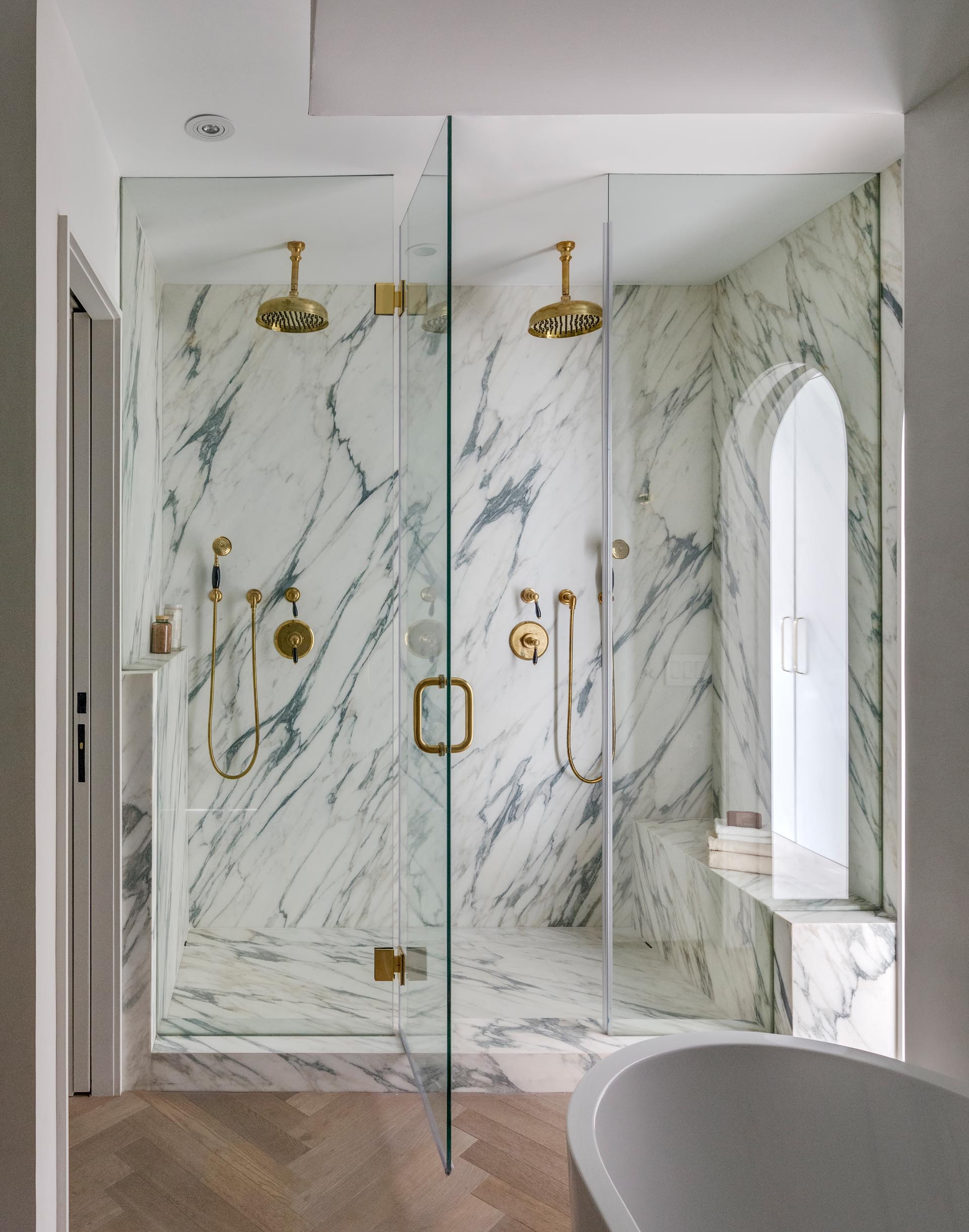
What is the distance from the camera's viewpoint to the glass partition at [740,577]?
2.45 m

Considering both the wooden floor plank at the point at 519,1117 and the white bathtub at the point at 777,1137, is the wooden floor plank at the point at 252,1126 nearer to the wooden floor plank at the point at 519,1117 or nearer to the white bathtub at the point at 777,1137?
the wooden floor plank at the point at 519,1117

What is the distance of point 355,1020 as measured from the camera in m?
2.55

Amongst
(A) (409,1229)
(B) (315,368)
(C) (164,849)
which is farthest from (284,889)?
(B) (315,368)

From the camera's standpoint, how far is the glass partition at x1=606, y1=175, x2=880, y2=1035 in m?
2.45

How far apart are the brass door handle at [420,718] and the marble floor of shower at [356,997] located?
61 cm

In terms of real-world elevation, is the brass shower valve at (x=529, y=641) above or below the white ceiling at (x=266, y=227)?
below

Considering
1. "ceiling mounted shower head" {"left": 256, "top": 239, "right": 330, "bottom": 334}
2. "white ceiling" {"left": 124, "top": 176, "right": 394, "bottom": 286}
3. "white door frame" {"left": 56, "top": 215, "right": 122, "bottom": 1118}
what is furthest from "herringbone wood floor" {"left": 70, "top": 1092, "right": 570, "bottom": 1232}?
"white ceiling" {"left": 124, "top": 176, "right": 394, "bottom": 286}

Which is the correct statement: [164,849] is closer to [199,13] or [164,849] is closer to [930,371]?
[199,13]

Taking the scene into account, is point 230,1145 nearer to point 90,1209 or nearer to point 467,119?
point 90,1209

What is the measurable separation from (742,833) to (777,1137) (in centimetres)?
111

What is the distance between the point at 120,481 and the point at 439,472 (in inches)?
38.9
